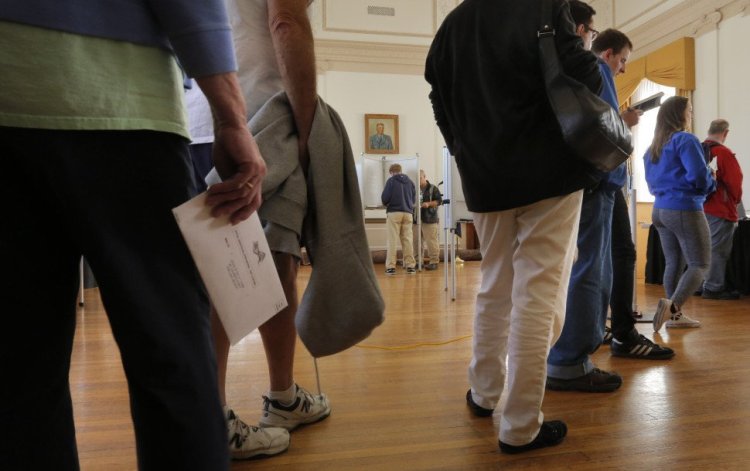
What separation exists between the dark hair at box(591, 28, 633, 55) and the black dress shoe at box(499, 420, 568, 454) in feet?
5.24

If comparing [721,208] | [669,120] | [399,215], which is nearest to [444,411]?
[669,120]

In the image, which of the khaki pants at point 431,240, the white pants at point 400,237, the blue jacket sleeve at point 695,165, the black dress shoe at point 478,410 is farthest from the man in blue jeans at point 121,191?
the khaki pants at point 431,240

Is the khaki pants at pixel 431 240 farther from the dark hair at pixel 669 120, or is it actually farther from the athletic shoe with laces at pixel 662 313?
the athletic shoe with laces at pixel 662 313

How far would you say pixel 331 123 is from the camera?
1.32 metres

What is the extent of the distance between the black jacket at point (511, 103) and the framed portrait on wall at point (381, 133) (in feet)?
27.0

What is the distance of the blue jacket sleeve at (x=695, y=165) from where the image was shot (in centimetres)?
310

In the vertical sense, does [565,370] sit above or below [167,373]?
below

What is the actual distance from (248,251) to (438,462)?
0.86m

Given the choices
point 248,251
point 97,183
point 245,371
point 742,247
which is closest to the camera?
point 97,183

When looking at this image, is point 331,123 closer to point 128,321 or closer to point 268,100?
point 268,100

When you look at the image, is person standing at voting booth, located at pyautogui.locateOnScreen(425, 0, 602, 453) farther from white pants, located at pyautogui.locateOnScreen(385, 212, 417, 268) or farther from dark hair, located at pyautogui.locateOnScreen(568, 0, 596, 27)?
white pants, located at pyautogui.locateOnScreen(385, 212, 417, 268)

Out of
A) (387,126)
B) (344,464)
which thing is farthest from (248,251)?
(387,126)

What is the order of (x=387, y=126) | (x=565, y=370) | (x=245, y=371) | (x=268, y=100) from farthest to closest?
(x=387, y=126) < (x=245, y=371) < (x=565, y=370) < (x=268, y=100)

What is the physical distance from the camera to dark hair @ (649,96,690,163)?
3.19 metres
